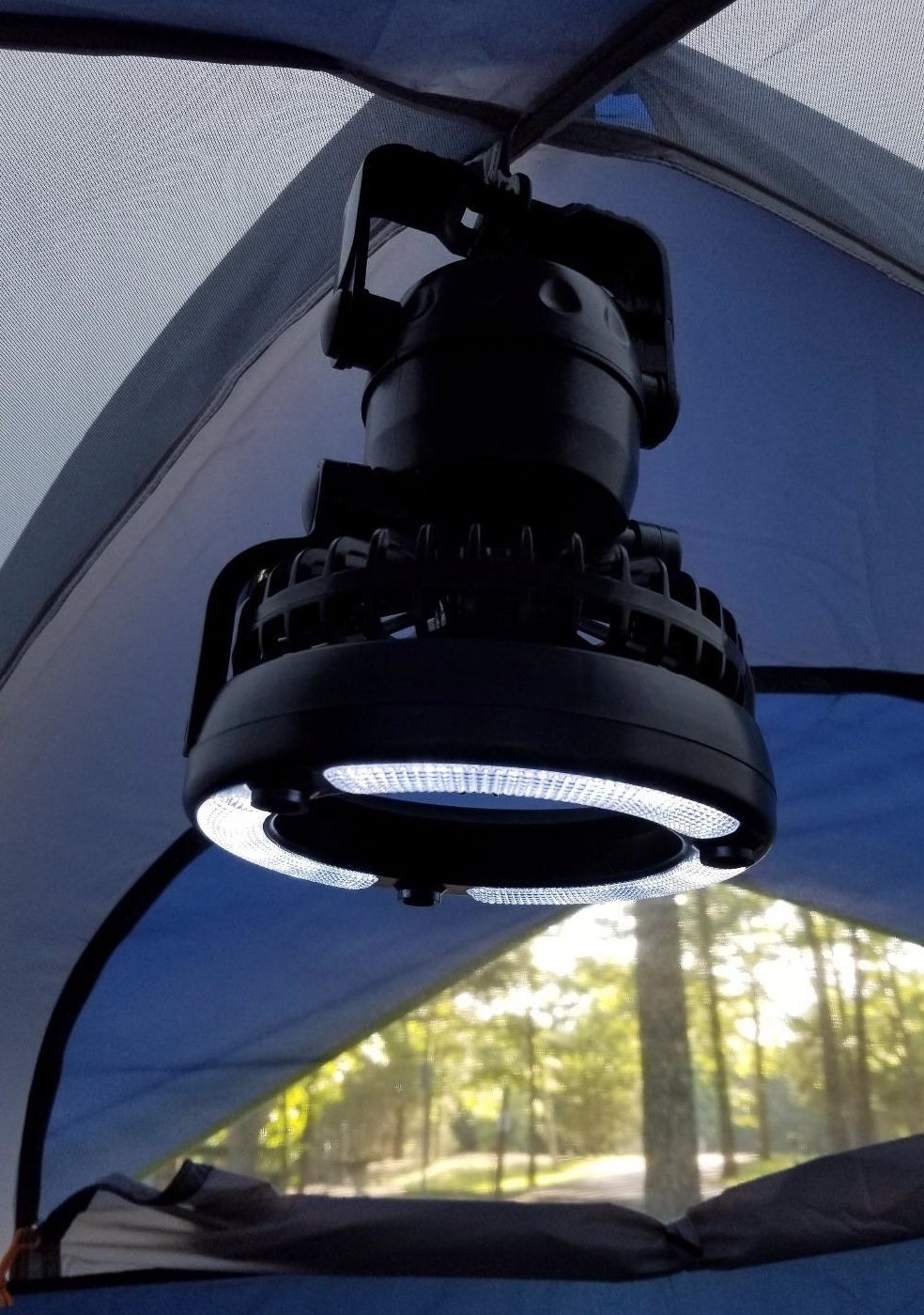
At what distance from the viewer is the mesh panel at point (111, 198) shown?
827 millimetres

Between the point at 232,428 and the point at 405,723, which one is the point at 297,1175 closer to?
the point at 232,428

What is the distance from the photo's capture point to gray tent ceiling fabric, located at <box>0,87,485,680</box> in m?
0.89

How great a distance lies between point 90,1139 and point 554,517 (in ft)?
4.02

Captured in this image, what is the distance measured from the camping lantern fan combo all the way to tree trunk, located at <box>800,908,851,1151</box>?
1.05m

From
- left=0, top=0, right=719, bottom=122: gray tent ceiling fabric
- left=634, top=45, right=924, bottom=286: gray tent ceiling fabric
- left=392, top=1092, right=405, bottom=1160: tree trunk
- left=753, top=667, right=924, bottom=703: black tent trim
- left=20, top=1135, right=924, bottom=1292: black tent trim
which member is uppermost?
left=634, top=45, right=924, bottom=286: gray tent ceiling fabric

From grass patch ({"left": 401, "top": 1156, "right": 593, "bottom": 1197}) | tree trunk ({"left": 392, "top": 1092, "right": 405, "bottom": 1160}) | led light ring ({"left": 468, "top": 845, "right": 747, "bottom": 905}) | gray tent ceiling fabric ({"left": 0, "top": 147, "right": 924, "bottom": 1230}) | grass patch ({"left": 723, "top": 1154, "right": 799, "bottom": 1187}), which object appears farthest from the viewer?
tree trunk ({"left": 392, "top": 1092, "right": 405, "bottom": 1160})

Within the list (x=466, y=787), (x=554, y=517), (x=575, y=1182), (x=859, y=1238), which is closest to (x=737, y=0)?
(x=554, y=517)

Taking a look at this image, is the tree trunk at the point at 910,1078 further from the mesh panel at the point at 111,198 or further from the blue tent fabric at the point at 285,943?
the mesh panel at the point at 111,198

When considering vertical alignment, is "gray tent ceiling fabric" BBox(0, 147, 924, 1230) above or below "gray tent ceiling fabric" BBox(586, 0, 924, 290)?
below

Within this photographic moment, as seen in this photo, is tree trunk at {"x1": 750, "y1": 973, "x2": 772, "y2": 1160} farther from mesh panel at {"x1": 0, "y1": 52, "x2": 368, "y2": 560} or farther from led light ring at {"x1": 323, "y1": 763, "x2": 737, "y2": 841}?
led light ring at {"x1": 323, "y1": 763, "x2": 737, "y2": 841}

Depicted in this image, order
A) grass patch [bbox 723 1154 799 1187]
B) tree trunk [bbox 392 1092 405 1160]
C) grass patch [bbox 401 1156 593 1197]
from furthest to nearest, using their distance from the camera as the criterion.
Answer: tree trunk [bbox 392 1092 405 1160] < grass patch [bbox 401 1156 593 1197] < grass patch [bbox 723 1154 799 1187]

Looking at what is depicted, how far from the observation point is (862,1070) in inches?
62.4

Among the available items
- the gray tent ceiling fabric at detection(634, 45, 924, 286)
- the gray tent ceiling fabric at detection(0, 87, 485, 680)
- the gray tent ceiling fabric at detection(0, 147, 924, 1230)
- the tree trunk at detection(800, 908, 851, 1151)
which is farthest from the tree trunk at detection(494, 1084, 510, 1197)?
the gray tent ceiling fabric at detection(634, 45, 924, 286)

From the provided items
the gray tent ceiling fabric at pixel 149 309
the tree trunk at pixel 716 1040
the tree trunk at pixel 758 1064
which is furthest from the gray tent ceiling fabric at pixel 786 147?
the tree trunk at pixel 758 1064
